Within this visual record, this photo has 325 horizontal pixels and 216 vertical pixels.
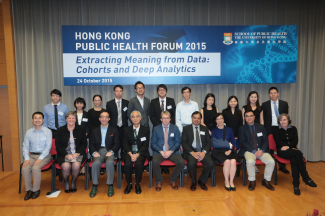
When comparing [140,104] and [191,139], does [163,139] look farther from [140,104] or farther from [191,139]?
[140,104]

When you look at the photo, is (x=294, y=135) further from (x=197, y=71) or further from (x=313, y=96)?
(x=197, y=71)

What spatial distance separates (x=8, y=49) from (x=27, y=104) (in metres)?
1.24

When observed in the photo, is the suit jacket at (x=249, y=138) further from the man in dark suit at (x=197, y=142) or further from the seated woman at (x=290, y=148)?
the man in dark suit at (x=197, y=142)

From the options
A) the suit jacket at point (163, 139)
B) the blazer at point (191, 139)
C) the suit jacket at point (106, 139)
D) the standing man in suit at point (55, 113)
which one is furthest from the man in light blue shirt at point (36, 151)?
the blazer at point (191, 139)

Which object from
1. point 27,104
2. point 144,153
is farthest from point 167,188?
point 27,104

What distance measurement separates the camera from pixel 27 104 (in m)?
4.79

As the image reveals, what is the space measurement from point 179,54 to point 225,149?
230 centimetres

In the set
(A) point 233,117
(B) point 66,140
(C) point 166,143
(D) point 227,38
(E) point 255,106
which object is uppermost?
(D) point 227,38

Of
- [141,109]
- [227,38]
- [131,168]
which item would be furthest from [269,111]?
[131,168]

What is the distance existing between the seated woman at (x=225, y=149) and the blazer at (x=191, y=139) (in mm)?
121

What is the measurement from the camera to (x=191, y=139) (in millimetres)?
3836

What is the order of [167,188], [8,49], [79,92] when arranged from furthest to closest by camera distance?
[79,92] → [8,49] → [167,188]

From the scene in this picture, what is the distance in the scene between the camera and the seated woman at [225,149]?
3.67m

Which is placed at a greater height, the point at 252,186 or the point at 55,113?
the point at 55,113
